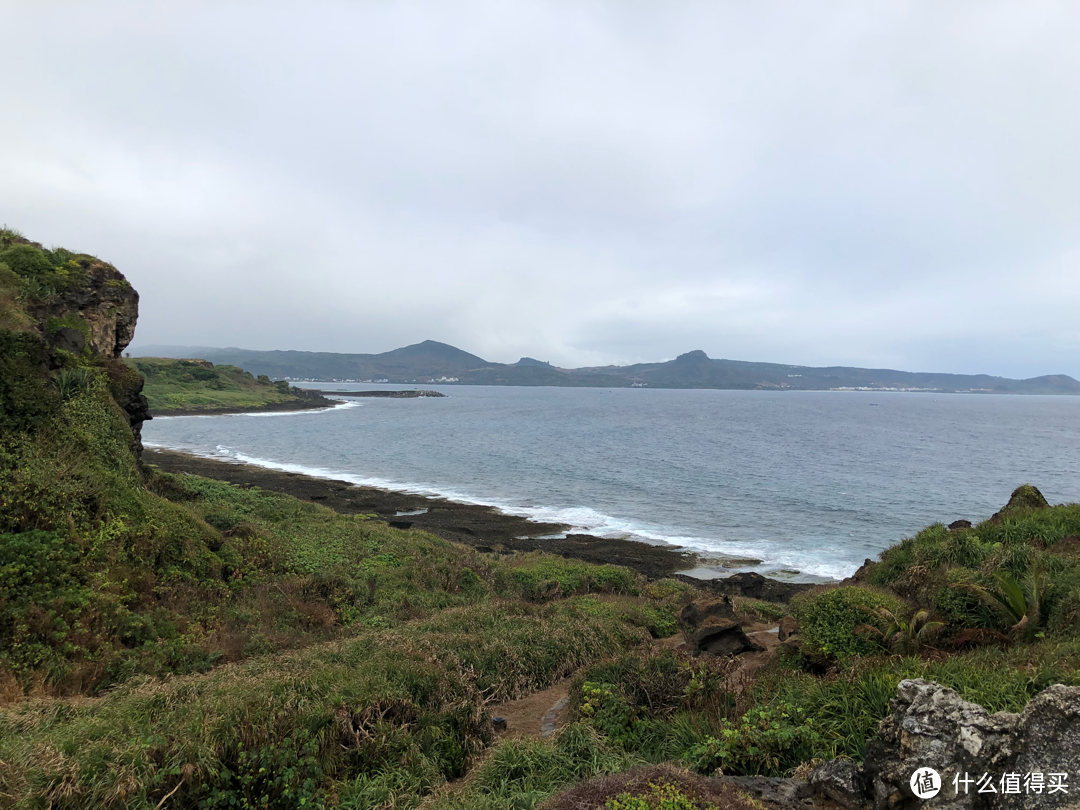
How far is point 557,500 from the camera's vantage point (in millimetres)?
40969

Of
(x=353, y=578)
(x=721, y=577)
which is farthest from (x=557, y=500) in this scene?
(x=353, y=578)

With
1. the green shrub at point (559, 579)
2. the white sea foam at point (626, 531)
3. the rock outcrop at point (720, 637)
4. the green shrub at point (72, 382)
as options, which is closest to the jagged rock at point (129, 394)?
the green shrub at point (72, 382)

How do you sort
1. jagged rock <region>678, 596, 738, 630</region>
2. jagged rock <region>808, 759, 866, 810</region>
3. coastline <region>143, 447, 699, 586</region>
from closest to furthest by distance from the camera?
jagged rock <region>808, 759, 866, 810</region>
jagged rock <region>678, 596, 738, 630</region>
coastline <region>143, 447, 699, 586</region>

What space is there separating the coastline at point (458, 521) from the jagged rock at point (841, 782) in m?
19.9

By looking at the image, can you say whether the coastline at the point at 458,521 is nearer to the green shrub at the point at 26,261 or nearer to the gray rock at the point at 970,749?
the green shrub at the point at 26,261

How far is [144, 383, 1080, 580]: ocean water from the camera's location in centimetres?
3288

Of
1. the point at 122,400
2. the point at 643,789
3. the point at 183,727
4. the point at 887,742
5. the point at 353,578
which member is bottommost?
the point at 353,578

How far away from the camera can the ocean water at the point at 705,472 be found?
32875 millimetres

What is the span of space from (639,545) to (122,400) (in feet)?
77.0

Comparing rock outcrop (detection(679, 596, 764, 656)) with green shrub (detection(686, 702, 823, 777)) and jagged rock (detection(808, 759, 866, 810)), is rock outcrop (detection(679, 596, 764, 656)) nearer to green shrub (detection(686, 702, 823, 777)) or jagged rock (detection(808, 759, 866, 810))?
green shrub (detection(686, 702, 823, 777))

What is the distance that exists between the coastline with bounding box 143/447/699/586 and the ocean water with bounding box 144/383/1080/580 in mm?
1927

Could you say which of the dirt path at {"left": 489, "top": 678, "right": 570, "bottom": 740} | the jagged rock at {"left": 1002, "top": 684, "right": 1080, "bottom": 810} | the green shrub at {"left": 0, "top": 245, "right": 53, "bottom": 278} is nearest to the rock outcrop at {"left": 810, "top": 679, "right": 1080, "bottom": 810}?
the jagged rock at {"left": 1002, "top": 684, "right": 1080, "bottom": 810}

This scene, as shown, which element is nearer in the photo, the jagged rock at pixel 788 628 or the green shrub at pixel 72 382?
the jagged rock at pixel 788 628

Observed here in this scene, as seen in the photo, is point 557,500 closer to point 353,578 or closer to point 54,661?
point 353,578
